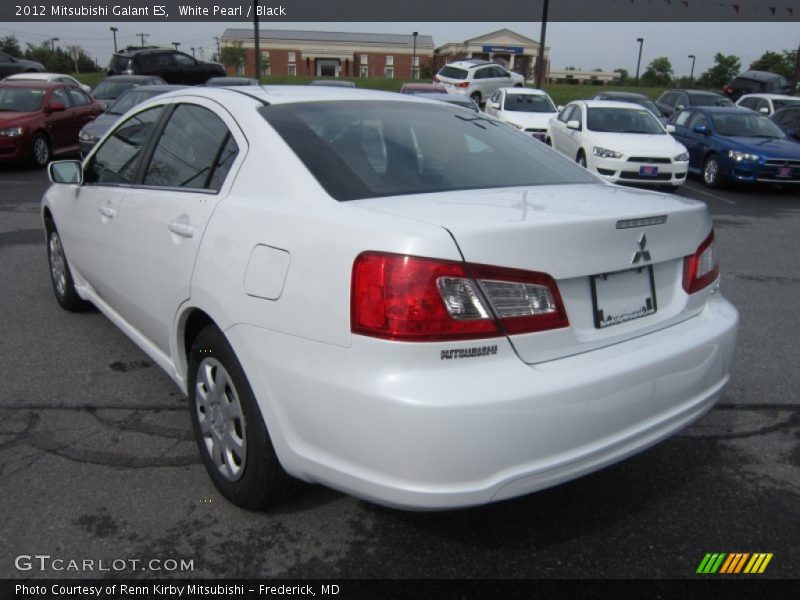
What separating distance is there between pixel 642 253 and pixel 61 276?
4181mm

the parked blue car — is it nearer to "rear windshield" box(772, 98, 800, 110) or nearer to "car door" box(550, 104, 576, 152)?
"car door" box(550, 104, 576, 152)

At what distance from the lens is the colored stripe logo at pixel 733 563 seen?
8.01 feet

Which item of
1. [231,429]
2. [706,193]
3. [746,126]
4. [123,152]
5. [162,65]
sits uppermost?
[162,65]

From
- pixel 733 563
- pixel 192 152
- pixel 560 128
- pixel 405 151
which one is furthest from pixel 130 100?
pixel 733 563

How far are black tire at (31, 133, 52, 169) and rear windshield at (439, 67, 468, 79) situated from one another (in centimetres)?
2007

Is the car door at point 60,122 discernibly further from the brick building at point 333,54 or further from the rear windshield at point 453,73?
the brick building at point 333,54

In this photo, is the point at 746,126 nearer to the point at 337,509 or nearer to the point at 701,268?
the point at 701,268

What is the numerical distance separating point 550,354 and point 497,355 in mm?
203

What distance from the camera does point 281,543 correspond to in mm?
2518

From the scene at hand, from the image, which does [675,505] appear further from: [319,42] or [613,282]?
[319,42]

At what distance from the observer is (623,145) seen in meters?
12.0

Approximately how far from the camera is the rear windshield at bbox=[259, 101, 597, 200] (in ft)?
8.32

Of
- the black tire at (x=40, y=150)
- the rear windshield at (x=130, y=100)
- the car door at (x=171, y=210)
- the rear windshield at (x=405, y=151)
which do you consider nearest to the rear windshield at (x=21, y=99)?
the black tire at (x=40, y=150)

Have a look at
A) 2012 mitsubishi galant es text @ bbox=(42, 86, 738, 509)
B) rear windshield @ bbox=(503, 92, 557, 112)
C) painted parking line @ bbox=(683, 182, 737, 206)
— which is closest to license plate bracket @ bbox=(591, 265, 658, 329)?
2012 mitsubishi galant es text @ bbox=(42, 86, 738, 509)
